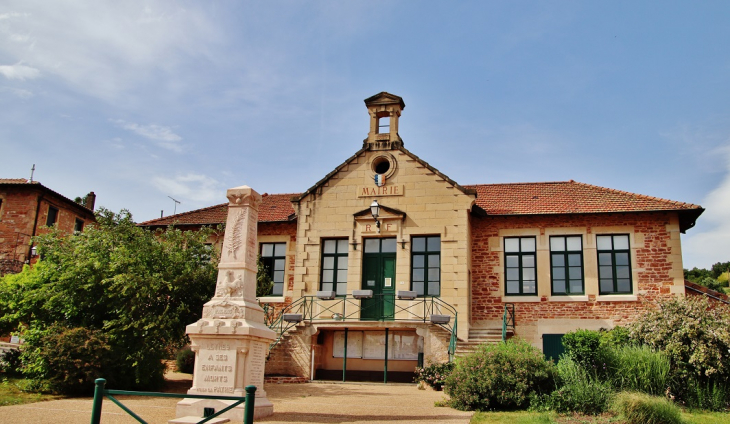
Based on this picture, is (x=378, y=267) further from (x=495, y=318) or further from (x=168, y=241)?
(x=168, y=241)

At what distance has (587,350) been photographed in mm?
11547


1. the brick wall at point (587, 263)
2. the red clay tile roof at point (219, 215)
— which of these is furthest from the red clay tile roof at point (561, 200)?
the red clay tile roof at point (219, 215)

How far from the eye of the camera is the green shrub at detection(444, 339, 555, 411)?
1155 cm

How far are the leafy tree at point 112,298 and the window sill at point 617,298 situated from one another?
433 inches

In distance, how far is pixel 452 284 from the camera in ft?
61.5

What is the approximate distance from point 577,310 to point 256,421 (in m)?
11.7

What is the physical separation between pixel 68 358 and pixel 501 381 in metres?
8.69

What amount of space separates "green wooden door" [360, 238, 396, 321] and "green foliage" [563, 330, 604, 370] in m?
7.91

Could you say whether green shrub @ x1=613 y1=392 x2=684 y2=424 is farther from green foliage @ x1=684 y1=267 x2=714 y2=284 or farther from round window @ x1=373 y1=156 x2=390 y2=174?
green foliage @ x1=684 y1=267 x2=714 y2=284

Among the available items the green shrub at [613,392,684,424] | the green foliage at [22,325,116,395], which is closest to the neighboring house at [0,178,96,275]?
the green foliage at [22,325,116,395]

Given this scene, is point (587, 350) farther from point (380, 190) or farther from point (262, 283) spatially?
point (262, 283)

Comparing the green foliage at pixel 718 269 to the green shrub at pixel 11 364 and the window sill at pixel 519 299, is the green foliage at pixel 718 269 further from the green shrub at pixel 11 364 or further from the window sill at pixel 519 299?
the green shrub at pixel 11 364

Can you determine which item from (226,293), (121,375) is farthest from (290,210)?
(226,293)

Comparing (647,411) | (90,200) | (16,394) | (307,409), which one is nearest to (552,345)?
(647,411)
